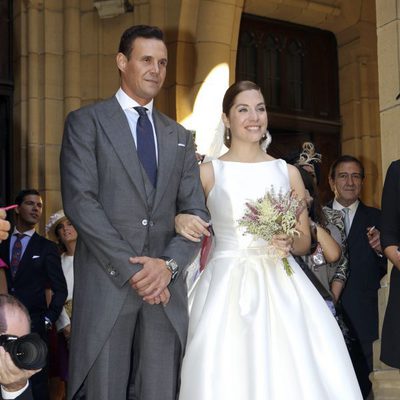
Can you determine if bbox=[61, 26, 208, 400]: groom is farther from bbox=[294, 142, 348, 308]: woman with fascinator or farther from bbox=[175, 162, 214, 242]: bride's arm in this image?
bbox=[294, 142, 348, 308]: woman with fascinator

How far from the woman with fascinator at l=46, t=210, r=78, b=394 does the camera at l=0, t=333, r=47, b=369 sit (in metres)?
4.97

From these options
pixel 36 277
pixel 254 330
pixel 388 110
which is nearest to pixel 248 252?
pixel 254 330

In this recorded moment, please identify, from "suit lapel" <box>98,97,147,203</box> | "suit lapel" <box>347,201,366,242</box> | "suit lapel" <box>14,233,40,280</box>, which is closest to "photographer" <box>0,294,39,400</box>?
"suit lapel" <box>98,97,147,203</box>

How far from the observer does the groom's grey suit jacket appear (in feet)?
13.1

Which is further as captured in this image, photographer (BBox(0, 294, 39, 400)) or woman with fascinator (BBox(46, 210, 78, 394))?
woman with fascinator (BBox(46, 210, 78, 394))

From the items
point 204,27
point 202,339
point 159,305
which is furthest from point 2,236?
point 204,27

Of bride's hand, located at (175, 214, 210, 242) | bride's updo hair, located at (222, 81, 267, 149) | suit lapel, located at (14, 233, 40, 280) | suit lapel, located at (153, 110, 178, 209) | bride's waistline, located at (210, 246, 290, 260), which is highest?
bride's updo hair, located at (222, 81, 267, 149)

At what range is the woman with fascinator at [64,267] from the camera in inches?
311

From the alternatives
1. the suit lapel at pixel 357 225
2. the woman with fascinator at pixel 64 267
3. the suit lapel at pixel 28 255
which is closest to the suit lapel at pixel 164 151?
the suit lapel at pixel 357 225

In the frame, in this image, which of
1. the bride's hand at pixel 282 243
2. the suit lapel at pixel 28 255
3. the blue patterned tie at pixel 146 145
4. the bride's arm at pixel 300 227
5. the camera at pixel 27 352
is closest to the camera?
the camera at pixel 27 352

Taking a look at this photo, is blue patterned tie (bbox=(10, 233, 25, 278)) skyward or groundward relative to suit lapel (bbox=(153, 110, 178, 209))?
groundward

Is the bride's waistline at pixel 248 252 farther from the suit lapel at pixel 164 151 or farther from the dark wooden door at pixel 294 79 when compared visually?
the dark wooden door at pixel 294 79

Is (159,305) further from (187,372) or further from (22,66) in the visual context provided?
(22,66)

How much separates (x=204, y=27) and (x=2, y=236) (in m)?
5.89
